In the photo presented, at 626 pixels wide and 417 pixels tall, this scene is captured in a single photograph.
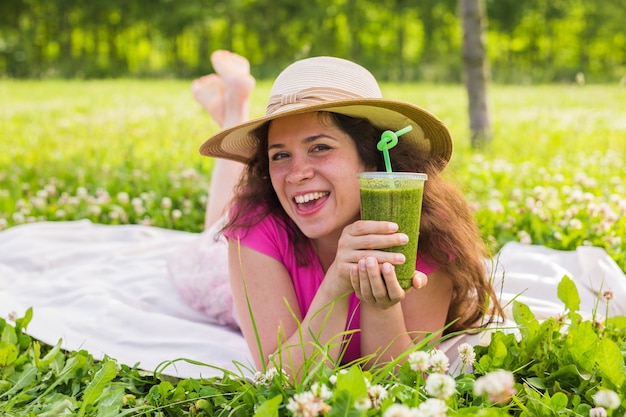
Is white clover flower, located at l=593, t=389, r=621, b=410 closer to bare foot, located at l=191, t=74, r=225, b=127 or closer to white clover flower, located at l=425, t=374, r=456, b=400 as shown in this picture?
white clover flower, located at l=425, t=374, r=456, b=400

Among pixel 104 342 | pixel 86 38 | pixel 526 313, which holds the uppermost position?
pixel 86 38

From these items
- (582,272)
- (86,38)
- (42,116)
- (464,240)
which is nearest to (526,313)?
(464,240)

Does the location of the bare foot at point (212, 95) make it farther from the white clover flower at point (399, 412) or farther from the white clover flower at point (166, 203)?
the white clover flower at point (399, 412)

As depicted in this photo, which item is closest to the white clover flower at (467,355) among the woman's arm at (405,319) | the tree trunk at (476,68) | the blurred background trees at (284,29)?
the woman's arm at (405,319)

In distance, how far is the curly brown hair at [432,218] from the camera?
8.32 feet

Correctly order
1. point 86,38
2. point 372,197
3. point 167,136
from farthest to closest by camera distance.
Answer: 1. point 86,38
2. point 167,136
3. point 372,197

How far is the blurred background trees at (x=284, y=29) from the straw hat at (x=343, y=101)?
27.5 metres

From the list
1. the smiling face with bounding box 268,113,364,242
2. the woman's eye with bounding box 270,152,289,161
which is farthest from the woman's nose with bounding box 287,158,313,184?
the woman's eye with bounding box 270,152,289,161

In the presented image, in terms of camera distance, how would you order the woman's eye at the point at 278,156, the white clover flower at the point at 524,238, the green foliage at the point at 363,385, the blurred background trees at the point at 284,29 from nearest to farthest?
1. the green foliage at the point at 363,385
2. the woman's eye at the point at 278,156
3. the white clover flower at the point at 524,238
4. the blurred background trees at the point at 284,29

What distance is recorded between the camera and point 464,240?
8.63ft

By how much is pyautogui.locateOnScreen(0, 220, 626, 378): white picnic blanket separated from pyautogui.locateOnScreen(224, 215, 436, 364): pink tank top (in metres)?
0.42

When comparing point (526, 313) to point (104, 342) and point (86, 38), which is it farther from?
point (86, 38)

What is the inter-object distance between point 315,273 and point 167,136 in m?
6.14

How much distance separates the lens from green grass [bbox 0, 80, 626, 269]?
15.1ft
